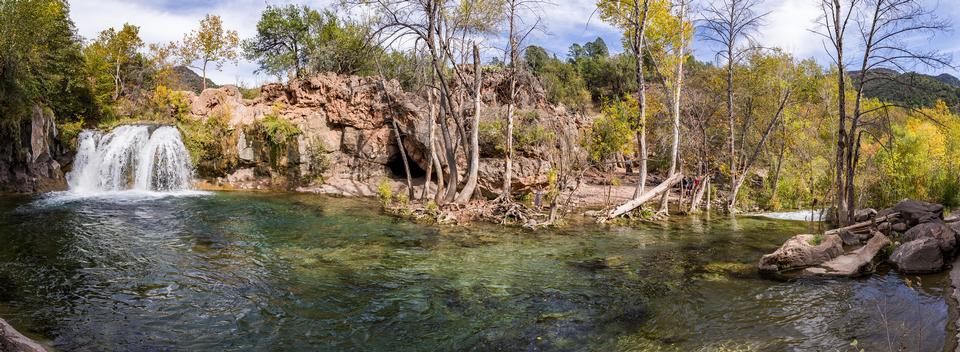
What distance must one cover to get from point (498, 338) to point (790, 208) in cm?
2098

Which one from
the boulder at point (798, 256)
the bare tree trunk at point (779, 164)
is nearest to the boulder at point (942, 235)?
the boulder at point (798, 256)

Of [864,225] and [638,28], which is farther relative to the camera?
[638,28]

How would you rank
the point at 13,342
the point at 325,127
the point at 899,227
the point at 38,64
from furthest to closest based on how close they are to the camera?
the point at 325,127, the point at 38,64, the point at 899,227, the point at 13,342

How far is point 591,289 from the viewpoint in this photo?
8305 millimetres

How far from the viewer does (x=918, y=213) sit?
1250 centimetres

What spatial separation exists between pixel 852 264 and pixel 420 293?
807 centimetres

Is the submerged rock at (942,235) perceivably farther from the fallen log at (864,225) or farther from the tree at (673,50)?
the tree at (673,50)

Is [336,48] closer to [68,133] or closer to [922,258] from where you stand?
[68,133]

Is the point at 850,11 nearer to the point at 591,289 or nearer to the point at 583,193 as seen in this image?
the point at 591,289

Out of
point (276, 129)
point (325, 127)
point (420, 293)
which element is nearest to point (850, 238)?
point (420, 293)

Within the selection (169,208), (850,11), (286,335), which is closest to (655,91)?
(850,11)

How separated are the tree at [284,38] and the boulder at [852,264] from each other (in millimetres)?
35162

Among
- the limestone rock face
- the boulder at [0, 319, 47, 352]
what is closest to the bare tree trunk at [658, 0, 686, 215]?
the boulder at [0, 319, 47, 352]

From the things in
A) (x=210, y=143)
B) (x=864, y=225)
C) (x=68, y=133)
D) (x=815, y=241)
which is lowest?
(x=815, y=241)
